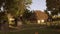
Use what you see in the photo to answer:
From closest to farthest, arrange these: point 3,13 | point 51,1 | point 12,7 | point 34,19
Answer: point 12,7 < point 3,13 < point 51,1 < point 34,19

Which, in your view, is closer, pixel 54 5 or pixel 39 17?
pixel 54 5

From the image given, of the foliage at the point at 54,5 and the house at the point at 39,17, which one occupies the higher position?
the foliage at the point at 54,5

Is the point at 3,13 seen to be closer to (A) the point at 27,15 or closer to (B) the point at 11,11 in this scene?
(B) the point at 11,11

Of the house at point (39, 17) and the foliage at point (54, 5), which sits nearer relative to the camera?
the foliage at point (54, 5)

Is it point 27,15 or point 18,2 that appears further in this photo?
point 27,15

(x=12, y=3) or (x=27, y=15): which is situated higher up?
(x=12, y=3)

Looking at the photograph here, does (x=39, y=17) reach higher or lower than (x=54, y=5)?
lower

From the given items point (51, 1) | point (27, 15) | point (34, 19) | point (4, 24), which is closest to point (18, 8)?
point (4, 24)

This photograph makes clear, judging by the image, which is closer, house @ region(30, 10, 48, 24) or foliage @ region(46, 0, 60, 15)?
foliage @ region(46, 0, 60, 15)

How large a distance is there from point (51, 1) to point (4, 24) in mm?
16685

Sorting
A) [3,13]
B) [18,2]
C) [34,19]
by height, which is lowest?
[34,19]

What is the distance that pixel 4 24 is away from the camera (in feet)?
131

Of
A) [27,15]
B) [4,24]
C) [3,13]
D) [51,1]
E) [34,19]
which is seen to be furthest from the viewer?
[34,19]

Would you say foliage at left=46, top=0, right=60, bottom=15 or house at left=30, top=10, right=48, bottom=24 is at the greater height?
foliage at left=46, top=0, right=60, bottom=15
